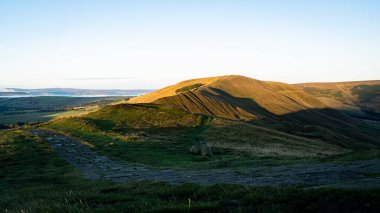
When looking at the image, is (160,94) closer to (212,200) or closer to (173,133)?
(173,133)

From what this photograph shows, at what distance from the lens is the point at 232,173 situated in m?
22.1

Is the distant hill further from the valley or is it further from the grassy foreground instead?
the grassy foreground

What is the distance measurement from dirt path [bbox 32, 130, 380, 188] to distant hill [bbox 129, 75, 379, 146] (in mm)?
50370

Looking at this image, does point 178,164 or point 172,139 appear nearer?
point 178,164

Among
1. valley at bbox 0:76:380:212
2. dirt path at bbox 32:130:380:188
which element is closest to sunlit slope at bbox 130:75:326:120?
valley at bbox 0:76:380:212

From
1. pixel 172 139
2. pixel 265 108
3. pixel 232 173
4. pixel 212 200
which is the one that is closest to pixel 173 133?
pixel 172 139

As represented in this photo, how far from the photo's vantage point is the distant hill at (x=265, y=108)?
298 ft

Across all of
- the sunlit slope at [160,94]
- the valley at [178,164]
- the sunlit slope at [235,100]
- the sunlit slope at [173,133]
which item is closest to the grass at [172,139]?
the sunlit slope at [173,133]

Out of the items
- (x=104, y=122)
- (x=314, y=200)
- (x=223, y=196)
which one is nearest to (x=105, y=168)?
(x=223, y=196)

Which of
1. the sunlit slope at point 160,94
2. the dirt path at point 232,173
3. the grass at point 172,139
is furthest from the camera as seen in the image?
the sunlit slope at point 160,94

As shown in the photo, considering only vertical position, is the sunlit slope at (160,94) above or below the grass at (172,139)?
above

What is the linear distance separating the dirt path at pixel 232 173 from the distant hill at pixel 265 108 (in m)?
50.4

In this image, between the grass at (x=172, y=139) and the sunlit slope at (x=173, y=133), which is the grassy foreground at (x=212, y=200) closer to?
the grass at (x=172, y=139)

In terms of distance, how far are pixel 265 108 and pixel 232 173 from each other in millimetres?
102772
